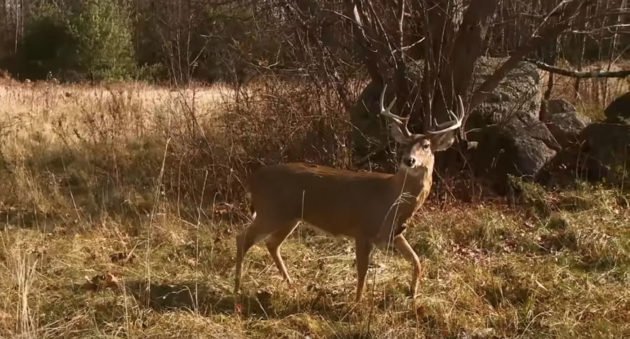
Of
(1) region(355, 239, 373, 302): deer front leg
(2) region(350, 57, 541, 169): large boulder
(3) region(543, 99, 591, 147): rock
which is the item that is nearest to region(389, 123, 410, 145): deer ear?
(1) region(355, 239, 373, 302): deer front leg

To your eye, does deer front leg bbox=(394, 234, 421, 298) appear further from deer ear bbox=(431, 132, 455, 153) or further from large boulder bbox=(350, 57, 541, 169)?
large boulder bbox=(350, 57, 541, 169)

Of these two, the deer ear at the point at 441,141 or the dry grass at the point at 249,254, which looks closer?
the dry grass at the point at 249,254

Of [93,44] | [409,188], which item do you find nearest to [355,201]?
[409,188]

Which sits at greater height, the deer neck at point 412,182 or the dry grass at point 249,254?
the deer neck at point 412,182

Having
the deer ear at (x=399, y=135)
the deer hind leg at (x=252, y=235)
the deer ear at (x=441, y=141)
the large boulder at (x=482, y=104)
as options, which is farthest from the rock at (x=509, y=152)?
the deer hind leg at (x=252, y=235)

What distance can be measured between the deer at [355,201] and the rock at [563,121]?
13.0ft

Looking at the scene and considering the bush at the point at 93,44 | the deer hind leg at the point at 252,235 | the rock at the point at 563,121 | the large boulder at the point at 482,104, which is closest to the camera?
the deer hind leg at the point at 252,235

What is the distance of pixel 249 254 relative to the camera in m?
6.56

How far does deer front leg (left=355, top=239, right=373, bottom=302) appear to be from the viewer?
18.1 feet

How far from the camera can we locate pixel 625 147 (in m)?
8.81

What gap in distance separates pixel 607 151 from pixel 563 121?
0.98m

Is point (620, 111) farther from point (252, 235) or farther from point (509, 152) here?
point (252, 235)

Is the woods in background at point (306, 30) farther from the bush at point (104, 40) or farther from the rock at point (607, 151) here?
the bush at point (104, 40)

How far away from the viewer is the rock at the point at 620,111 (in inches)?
365
